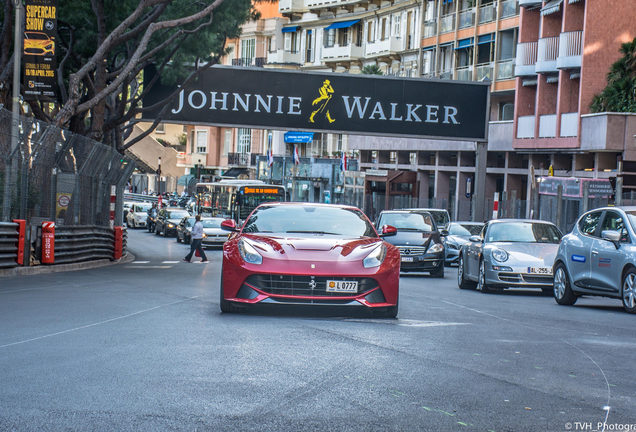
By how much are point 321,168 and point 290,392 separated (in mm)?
74446

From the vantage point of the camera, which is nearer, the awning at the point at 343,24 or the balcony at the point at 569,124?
the balcony at the point at 569,124

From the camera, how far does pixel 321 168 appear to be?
269 feet

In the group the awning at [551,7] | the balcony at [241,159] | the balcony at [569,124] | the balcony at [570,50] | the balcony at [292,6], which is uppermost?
the balcony at [292,6]

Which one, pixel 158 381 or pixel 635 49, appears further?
pixel 635 49

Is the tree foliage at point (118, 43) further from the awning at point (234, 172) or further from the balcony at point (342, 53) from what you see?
the awning at point (234, 172)

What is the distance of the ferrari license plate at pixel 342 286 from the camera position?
12.5 meters

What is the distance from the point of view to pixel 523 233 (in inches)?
876

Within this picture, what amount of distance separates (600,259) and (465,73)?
141 ft

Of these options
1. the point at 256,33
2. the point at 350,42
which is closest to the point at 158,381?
the point at 350,42

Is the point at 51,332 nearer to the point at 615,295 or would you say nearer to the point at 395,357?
the point at 395,357

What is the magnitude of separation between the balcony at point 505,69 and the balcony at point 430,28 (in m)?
9.35

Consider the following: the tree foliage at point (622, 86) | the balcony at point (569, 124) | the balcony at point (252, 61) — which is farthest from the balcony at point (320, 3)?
the tree foliage at point (622, 86)

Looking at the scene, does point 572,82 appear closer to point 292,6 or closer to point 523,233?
point 523,233

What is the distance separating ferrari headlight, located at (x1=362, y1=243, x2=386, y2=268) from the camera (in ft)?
41.5
